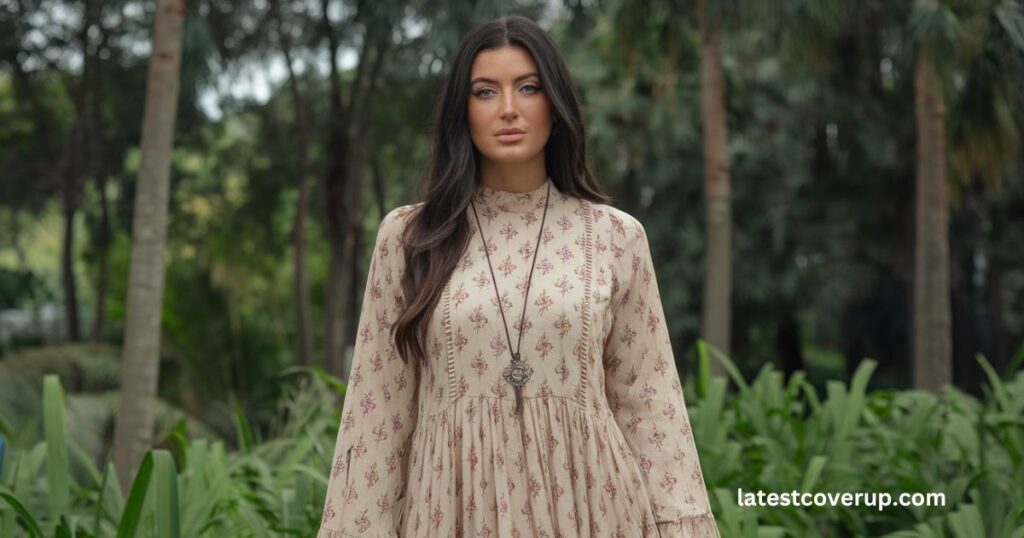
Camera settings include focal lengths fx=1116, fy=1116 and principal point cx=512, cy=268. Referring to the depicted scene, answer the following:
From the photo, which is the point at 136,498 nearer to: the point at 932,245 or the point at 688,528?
the point at 688,528

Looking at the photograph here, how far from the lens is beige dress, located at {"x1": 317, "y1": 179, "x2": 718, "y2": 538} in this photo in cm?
207

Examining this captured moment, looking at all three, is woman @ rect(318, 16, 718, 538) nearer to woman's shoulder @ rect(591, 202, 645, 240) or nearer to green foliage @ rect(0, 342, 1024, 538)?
woman's shoulder @ rect(591, 202, 645, 240)

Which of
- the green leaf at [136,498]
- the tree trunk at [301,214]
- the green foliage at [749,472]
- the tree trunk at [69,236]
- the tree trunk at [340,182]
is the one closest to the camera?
the green leaf at [136,498]

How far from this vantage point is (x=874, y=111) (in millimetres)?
13844

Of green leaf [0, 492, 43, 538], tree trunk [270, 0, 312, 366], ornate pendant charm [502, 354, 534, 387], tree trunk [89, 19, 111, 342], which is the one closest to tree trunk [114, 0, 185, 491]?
green leaf [0, 492, 43, 538]

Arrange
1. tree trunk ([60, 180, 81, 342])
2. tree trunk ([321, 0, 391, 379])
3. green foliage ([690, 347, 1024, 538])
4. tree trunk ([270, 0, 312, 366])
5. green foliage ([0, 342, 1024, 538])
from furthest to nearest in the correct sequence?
tree trunk ([60, 180, 81, 342]), tree trunk ([270, 0, 312, 366]), tree trunk ([321, 0, 391, 379]), green foliage ([690, 347, 1024, 538]), green foliage ([0, 342, 1024, 538])

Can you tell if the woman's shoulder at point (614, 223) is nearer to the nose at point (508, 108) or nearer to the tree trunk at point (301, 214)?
the nose at point (508, 108)

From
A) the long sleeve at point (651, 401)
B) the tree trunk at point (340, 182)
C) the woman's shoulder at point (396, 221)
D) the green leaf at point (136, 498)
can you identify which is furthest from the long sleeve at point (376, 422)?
the tree trunk at point (340, 182)

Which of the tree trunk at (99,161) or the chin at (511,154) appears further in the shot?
the tree trunk at (99,161)

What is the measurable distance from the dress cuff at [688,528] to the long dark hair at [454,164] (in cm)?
57

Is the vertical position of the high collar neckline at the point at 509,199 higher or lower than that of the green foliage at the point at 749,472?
higher

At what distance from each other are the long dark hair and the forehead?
11mm

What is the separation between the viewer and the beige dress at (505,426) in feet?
6.81

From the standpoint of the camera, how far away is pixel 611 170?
42.5ft
